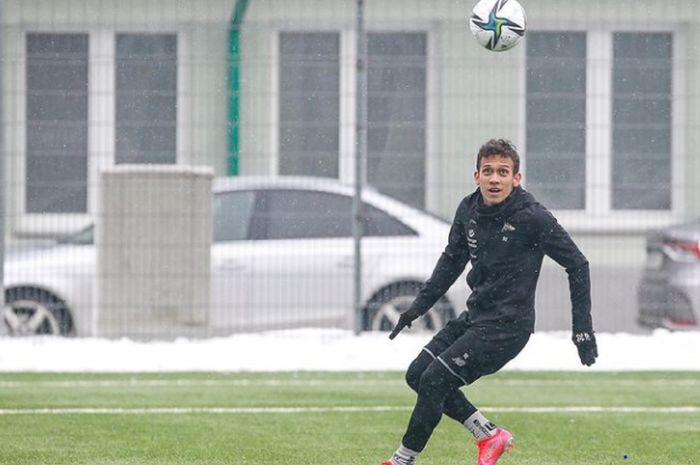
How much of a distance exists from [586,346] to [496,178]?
0.81 meters

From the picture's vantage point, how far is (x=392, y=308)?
1432 cm

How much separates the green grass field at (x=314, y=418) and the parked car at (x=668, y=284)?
1.64 meters

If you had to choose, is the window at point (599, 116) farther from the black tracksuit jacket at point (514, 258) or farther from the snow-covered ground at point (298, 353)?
the black tracksuit jacket at point (514, 258)

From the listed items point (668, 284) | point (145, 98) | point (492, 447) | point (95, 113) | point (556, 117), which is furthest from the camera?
point (668, 284)

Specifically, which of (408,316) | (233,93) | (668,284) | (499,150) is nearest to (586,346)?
(408,316)

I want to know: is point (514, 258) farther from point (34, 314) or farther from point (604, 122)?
point (34, 314)

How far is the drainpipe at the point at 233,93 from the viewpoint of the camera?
14180mm

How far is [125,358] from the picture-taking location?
13.7m

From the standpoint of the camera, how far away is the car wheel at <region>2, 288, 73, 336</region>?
14.2 meters

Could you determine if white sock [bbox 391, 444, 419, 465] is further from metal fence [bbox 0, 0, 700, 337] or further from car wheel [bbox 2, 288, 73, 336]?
car wheel [bbox 2, 288, 73, 336]

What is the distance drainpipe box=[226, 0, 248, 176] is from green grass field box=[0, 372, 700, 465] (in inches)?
86.4


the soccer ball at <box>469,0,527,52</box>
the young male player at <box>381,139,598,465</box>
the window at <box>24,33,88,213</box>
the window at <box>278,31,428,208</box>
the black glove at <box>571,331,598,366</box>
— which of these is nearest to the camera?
the black glove at <box>571,331,598,366</box>

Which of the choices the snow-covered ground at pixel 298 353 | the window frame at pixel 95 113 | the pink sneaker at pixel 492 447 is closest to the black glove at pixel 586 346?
the pink sneaker at pixel 492 447

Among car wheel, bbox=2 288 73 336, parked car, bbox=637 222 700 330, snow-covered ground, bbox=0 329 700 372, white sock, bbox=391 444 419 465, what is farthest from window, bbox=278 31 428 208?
white sock, bbox=391 444 419 465
